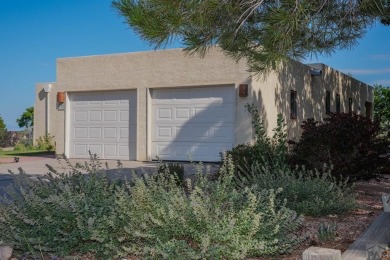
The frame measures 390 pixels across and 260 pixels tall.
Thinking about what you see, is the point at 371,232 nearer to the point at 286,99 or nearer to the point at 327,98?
the point at 286,99

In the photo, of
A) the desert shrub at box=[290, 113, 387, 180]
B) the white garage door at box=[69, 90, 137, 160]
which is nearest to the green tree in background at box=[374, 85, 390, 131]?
the white garage door at box=[69, 90, 137, 160]

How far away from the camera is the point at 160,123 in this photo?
1582 cm

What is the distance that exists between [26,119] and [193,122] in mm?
19819

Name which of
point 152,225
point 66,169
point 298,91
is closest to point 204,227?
point 152,225

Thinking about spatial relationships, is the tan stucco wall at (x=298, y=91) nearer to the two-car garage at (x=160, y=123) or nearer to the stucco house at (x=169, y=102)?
the stucco house at (x=169, y=102)

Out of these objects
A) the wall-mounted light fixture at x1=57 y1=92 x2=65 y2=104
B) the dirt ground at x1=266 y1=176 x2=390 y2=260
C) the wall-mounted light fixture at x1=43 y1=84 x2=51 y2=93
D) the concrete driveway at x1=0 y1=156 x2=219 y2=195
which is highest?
the wall-mounted light fixture at x1=43 y1=84 x2=51 y2=93

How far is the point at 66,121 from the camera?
17.8 m

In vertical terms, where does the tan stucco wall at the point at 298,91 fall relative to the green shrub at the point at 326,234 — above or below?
above

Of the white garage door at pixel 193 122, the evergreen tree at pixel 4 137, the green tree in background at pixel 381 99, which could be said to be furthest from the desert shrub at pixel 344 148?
the evergreen tree at pixel 4 137

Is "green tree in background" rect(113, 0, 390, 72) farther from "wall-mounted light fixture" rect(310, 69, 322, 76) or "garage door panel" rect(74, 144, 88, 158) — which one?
"garage door panel" rect(74, 144, 88, 158)

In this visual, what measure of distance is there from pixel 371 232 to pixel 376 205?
250 centimetres

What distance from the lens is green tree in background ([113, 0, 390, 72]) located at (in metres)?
6.61

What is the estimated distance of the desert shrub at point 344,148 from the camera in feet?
26.2

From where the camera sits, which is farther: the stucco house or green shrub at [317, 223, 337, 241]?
the stucco house
